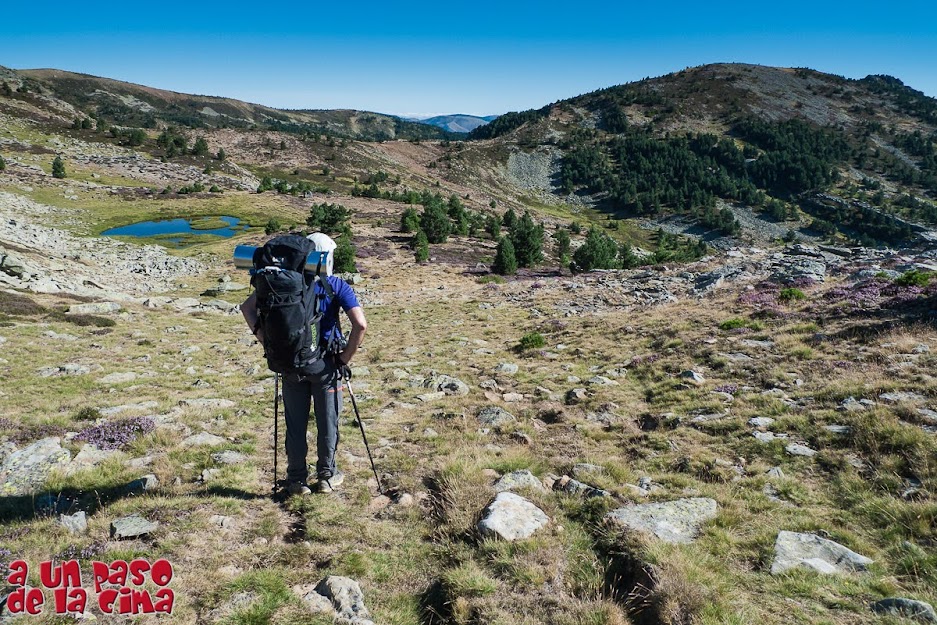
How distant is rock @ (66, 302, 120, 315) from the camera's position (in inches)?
755

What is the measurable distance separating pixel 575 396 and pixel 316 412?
6.69 metres

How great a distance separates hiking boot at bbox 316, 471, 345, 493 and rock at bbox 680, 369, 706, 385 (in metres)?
8.73

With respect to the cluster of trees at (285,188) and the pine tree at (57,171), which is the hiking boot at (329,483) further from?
the pine tree at (57,171)

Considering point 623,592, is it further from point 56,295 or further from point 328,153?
point 328,153

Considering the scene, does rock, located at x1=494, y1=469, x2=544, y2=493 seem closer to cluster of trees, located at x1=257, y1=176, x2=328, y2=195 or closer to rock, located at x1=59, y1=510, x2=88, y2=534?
rock, located at x1=59, y1=510, x2=88, y2=534

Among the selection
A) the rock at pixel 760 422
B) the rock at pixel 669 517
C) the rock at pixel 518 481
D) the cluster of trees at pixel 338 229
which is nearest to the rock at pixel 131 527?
the rock at pixel 518 481

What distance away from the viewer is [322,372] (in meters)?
5.62

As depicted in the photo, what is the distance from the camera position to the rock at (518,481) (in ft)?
20.3

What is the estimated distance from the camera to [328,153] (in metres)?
122

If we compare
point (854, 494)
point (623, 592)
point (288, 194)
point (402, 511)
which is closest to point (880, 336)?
point (854, 494)

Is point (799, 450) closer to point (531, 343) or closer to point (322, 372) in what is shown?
point (322, 372)

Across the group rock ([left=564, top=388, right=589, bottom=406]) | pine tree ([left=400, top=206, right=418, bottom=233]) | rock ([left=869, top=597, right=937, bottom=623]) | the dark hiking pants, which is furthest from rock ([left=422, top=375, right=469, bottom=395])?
pine tree ([left=400, top=206, right=418, bottom=233])

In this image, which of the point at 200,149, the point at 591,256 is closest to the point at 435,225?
the point at 591,256

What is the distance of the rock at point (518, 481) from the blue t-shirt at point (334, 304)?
3.24 meters
